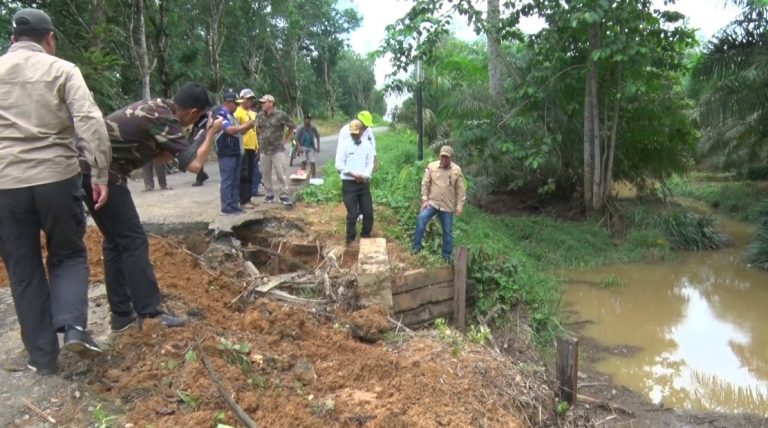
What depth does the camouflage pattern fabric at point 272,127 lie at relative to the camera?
29.1ft

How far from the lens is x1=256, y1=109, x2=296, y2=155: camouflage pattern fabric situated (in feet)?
29.1

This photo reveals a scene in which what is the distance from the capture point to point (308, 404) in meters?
3.57

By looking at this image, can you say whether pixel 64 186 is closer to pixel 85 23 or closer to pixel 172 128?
pixel 172 128

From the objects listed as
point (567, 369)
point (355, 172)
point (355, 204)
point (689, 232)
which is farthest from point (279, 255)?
point (689, 232)

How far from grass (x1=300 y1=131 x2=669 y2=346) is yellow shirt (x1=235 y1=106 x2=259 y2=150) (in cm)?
123

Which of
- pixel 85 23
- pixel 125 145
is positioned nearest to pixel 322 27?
pixel 85 23

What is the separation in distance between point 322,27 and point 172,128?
4156 centimetres

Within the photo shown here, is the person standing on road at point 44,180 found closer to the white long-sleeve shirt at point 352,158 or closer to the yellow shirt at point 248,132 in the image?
the white long-sleeve shirt at point 352,158

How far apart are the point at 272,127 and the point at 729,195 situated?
1579cm

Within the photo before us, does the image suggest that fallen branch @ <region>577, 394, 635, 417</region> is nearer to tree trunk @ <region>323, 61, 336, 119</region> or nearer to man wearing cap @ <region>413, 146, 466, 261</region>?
man wearing cap @ <region>413, 146, 466, 261</region>

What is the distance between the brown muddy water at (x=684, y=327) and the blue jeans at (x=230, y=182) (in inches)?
194

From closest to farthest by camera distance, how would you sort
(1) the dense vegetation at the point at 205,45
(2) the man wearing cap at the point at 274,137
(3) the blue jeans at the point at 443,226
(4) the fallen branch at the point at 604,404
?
(4) the fallen branch at the point at 604,404 < (3) the blue jeans at the point at 443,226 < (2) the man wearing cap at the point at 274,137 < (1) the dense vegetation at the point at 205,45

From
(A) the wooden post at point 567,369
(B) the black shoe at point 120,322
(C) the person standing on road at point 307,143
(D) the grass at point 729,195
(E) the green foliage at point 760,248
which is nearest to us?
(B) the black shoe at point 120,322

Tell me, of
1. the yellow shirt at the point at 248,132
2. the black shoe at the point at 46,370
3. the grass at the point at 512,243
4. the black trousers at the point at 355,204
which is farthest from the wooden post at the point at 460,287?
the black shoe at the point at 46,370
